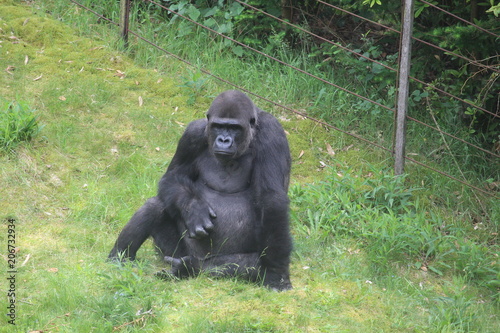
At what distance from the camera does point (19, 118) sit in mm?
6125

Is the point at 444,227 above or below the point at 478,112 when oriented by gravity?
below

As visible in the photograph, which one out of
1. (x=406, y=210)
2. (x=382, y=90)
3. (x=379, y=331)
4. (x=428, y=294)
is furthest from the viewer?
(x=382, y=90)

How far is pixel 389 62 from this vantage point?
7406 mm

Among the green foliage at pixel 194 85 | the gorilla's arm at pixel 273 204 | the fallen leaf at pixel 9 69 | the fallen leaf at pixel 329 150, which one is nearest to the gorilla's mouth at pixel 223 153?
the gorilla's arm at pixel 273 204

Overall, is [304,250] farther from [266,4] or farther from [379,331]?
[266,4]

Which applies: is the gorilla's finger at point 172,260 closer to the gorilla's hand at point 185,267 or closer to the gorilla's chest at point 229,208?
the gorilla's hand at point 185,267

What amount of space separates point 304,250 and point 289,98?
2.53m

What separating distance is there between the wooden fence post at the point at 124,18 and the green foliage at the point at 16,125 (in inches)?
79.4

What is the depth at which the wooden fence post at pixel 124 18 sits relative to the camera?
779 cm

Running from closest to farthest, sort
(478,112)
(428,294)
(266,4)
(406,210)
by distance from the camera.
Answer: (428,294) < (406,210) < (478,112) < (266,4)

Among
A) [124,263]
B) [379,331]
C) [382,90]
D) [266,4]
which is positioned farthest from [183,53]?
[379,331]

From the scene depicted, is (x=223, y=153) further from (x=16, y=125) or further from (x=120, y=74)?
(x=120, y=74)

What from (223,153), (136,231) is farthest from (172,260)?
(223,153)

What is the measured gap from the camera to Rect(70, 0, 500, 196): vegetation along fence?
6.66 m
